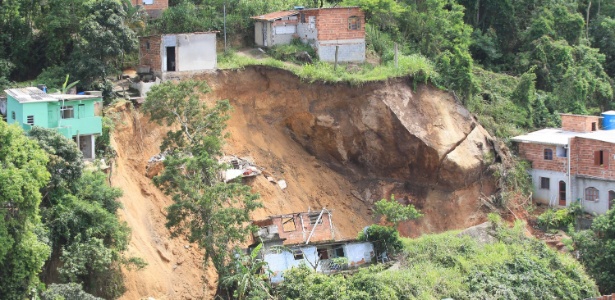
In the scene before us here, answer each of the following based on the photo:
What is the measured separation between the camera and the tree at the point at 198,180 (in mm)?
33031

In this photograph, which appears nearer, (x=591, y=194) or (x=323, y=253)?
(x=323, y=253)

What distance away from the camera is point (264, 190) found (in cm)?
3944

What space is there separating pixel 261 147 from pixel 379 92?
14.4 ft

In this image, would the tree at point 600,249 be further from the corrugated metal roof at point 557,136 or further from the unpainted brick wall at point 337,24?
the unpainted brick wall at point 337,24

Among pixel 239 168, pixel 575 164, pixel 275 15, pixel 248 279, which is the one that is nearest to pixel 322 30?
pixel 275 15

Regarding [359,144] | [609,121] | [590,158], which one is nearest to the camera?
[359,144]

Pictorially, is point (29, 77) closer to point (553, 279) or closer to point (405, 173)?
point (405, 173)

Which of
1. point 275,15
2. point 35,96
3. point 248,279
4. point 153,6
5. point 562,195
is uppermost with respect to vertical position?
point 153,6

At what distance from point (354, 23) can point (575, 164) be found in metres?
9.14

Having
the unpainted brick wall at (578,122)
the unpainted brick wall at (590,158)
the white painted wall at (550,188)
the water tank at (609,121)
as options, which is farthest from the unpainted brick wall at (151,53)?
the water tank at (609,121)

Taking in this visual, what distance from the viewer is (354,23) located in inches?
1702

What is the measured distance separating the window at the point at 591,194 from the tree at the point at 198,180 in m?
13.8

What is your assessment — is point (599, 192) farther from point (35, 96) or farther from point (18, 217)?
point (18, 217)

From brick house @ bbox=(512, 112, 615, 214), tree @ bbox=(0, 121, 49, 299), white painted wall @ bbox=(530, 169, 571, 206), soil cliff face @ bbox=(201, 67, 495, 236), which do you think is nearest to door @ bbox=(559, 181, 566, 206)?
brick house @ bbox=(512, 112, 615, 214)
